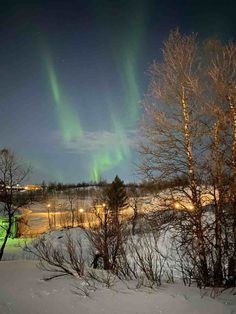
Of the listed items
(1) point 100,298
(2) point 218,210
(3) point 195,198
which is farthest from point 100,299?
(2) point 218,210

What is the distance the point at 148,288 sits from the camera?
38.4ft

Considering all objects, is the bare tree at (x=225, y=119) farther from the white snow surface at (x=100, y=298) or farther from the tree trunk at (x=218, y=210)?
the white snow surface at (x=100, y=298)

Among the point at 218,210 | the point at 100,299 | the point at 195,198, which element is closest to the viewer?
the point at 100,299

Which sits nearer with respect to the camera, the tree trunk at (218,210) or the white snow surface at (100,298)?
the white snow surface at (100,298)

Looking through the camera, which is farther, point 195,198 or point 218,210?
point 195,198

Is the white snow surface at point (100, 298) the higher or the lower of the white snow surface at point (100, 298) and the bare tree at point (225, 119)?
the lower

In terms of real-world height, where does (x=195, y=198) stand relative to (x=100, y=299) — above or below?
above

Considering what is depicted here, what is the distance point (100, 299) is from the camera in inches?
413

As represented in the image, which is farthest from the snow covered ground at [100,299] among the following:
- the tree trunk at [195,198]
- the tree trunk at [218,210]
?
the tree trunk at [218,210]

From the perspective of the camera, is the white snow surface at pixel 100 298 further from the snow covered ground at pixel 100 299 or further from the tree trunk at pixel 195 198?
the tree trunk at pixel 195 198

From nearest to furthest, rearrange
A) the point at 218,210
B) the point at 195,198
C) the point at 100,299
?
the point at 100,299
the point at 218,210
the point at 195,198

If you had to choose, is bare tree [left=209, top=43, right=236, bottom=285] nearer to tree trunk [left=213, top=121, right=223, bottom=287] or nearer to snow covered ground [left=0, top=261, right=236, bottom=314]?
tree trunk [left=213, top=121, right=223, bottom=287]

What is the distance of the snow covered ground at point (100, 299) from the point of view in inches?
381

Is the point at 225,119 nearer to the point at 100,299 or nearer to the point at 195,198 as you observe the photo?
the point at 195,198
